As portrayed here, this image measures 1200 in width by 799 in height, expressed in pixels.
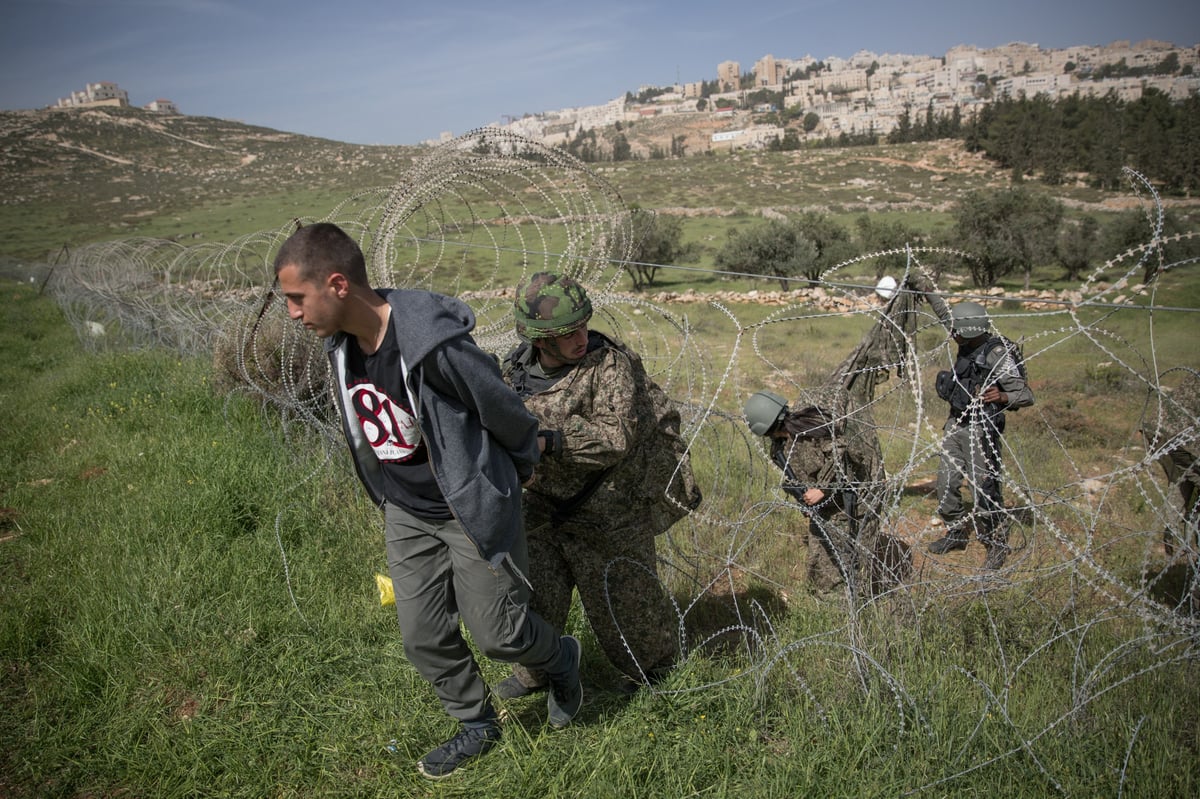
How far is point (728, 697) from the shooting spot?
2.73 meters

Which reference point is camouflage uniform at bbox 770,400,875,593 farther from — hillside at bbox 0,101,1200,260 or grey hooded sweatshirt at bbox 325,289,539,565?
hillside at bbox 0,101,1200,260

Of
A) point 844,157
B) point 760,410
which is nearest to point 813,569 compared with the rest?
point 760,410

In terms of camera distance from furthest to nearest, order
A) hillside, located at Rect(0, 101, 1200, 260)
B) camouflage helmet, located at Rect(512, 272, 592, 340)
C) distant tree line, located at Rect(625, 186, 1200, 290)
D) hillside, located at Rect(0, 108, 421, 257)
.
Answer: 1. hillside, located at Rect(0, 108, 421, 257)
2. hillside, located at Rect(0, 101, 1200, 260)
3. distant tree line, located at Rect(625, 186, 1200, 290)
4. camouflage helmet, located at Rect(512, 272, 592, 340)

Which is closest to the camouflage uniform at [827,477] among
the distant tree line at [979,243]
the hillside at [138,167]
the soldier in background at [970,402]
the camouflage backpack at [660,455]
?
the soldier in background at [970,402]

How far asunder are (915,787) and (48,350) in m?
13.6

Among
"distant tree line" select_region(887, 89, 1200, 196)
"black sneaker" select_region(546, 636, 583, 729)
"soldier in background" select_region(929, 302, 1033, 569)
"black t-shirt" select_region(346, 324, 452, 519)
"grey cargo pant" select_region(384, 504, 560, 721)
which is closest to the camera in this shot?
"black t-shirt" select_region(346, 324, 452, 519)

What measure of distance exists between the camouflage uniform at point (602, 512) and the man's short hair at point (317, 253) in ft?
2.14

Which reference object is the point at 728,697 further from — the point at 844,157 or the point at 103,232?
the point at 844,157

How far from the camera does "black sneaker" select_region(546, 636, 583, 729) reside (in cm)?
262

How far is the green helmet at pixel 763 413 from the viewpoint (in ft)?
12.2

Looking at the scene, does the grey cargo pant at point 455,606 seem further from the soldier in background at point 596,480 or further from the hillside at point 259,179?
the hillside at point 259,179

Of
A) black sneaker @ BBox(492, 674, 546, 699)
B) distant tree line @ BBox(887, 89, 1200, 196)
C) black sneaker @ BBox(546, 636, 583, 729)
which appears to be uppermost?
distant tree line @ BBox(887, 89, 1200, 196)

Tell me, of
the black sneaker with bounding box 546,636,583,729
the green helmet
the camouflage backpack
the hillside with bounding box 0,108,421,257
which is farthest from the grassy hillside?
the black sneaker with bounding box 546,636,583,729

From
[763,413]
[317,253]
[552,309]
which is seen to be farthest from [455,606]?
[763,413]
